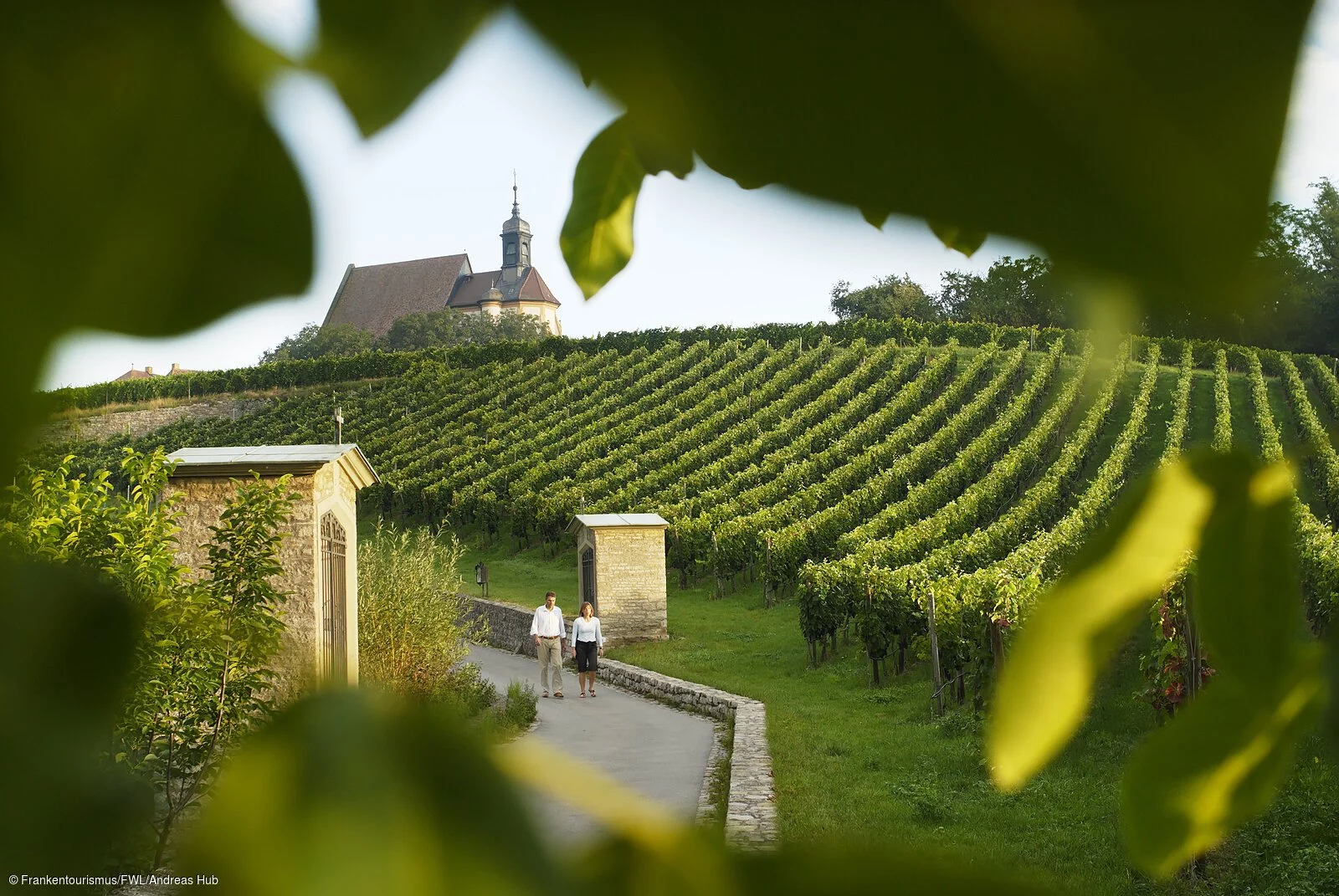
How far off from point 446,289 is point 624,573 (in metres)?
14.7

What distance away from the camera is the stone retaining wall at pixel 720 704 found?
0.96 ft

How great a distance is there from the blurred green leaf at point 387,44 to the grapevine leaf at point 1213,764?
289 mm

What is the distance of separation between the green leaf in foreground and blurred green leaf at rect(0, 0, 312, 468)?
10 centimetres

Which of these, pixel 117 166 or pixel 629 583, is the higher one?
pixel 117 166

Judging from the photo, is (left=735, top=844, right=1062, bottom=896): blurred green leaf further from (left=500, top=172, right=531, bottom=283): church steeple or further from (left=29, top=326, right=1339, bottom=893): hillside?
(left=500, top=172, right=531, bottom=283): church steeple

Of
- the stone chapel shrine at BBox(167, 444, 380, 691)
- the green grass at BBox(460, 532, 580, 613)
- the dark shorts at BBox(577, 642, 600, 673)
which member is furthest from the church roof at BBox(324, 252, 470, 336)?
the green grass at BBox(460, 532, 580, 613)

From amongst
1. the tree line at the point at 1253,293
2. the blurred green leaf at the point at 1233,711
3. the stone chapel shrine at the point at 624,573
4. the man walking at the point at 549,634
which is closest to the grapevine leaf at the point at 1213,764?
the blurred green leaf at the point at 1233,711

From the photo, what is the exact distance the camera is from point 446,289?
0.62 metres

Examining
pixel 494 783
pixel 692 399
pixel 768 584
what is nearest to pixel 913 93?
pixel 494 783

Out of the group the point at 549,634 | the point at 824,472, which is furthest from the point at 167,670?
the point at 824,472

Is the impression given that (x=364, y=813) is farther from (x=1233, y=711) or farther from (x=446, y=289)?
(x=446, y=289)

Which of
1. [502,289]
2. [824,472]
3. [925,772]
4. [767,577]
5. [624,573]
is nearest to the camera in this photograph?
[502,289]

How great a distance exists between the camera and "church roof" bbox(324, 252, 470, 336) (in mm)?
346

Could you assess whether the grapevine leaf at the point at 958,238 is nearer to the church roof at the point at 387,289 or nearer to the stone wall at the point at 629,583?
the church roof at the point at 387,289
